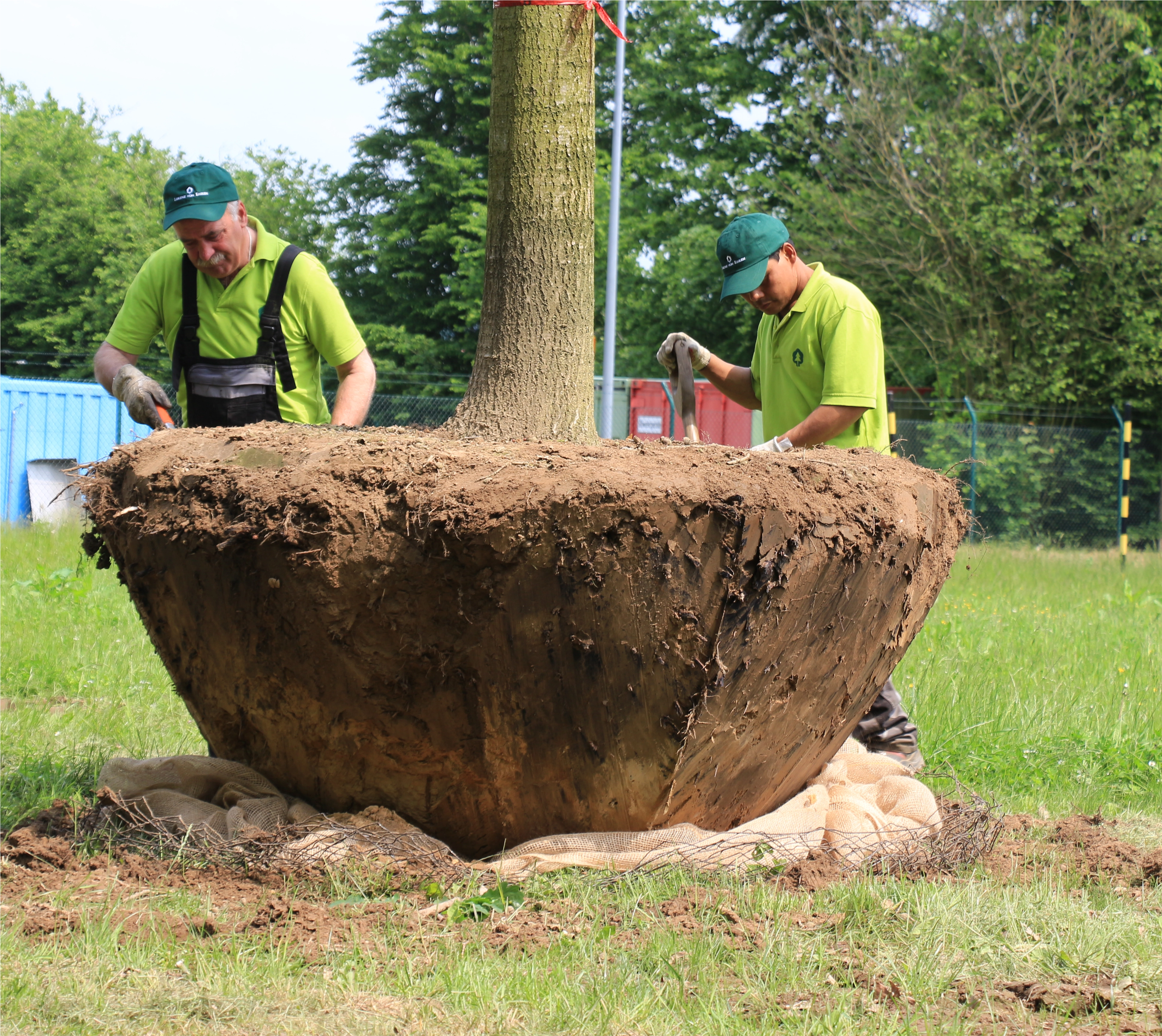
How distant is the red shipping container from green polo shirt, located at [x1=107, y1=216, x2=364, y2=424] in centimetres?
1241

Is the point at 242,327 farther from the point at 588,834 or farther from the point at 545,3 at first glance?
the point at 588,834

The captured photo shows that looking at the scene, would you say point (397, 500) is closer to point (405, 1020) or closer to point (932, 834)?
point (405, 1020)

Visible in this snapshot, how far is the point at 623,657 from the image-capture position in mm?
2408

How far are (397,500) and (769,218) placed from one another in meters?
1.88

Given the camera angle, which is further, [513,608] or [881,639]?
[881,639]

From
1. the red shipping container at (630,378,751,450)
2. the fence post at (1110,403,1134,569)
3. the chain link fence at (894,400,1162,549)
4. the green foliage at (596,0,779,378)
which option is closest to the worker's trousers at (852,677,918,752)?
the fence post at (1110,403,1134,569)

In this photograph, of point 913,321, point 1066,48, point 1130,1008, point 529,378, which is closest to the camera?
point 1130,1008

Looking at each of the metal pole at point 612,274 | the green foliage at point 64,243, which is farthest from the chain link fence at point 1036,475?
the green foliage at point 64,243

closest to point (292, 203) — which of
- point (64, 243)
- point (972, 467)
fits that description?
point (64, 243)

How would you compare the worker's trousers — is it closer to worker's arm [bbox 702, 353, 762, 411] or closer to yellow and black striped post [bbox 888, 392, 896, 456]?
worker's arm [bbox 702, 353, 762, 411]

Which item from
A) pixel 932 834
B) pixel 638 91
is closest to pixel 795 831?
pixel 932 834

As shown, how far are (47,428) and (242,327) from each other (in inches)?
455

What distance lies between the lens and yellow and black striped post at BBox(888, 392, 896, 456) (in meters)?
10.4

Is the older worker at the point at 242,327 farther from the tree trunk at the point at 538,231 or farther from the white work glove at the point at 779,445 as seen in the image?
the white work glove at the point at 779,445
